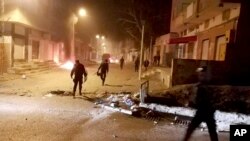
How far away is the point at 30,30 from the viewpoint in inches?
1160

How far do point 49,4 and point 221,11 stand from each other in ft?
70.4

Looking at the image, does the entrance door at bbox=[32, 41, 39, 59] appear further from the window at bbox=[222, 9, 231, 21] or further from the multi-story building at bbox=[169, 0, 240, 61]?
the window at bbox=[222, 9, 231, 21]

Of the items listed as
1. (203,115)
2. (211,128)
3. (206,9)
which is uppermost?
(206,9)

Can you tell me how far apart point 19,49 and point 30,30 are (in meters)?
3.04

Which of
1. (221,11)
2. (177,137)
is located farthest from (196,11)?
(177,137)

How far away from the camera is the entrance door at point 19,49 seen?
26.2 metres

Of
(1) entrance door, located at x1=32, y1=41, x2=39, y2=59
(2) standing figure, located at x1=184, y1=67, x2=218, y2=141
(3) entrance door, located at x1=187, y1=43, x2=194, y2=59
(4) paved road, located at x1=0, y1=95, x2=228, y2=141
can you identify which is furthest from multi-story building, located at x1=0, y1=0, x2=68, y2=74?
(2) standing figure, located at x1=184, y1=67, x2=218, y2=141

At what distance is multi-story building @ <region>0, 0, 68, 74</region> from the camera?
78.9 feet

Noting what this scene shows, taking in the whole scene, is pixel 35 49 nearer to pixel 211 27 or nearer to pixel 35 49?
pixel 35 49

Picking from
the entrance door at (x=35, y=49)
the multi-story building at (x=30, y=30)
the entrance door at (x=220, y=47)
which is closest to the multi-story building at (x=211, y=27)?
the entrance door at (x=220, y=47)

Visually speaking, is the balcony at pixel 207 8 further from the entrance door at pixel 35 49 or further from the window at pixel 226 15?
the entrance door at pixel 35 49

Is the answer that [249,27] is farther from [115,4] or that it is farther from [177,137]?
[115,4]

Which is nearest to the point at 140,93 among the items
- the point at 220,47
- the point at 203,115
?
the point at 203,115

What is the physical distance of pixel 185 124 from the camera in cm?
996
